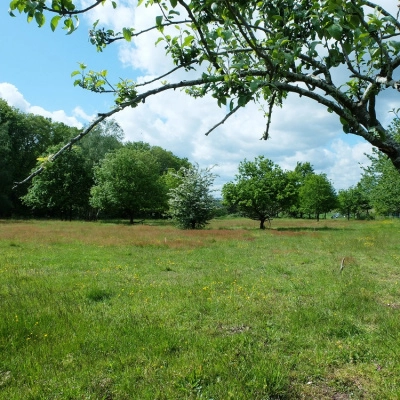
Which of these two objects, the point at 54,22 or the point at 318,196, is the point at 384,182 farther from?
the point at 54,22

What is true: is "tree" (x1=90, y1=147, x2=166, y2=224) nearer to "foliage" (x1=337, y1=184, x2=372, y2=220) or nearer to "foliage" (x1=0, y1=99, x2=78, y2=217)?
"foliage" (x1=0, y1=99, x2=78, y2=217)

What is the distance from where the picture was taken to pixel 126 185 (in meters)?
49.6

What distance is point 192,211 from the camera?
122 ft

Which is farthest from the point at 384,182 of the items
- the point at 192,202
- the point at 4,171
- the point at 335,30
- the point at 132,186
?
the point at 4,171

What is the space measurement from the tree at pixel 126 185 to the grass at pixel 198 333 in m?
36.7

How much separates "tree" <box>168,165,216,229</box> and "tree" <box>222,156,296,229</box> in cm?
331

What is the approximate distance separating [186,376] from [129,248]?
15.1 m

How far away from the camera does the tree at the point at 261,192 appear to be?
3889 centimetres

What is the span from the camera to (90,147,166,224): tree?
49.5 meters

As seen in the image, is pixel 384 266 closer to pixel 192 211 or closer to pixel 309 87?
pixel 309 87

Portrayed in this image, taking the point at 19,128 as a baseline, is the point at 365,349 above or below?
below

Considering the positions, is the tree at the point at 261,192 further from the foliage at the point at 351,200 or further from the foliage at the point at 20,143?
the foliage at the point at 351,200

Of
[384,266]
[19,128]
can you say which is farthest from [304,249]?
[19,128]

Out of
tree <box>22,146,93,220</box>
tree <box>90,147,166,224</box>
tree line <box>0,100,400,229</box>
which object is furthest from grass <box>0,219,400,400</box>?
tree <box>22,146,93,220</box>
